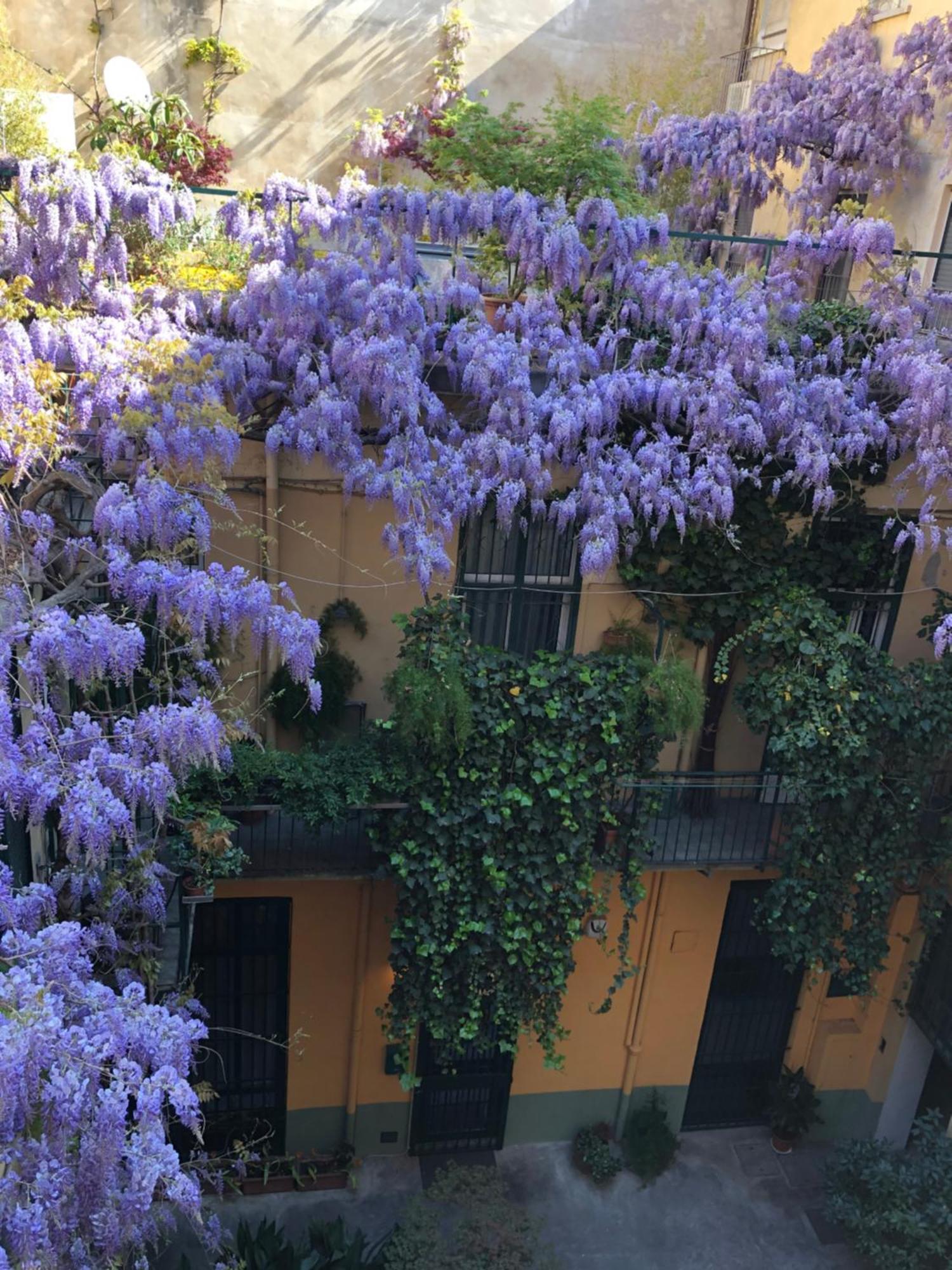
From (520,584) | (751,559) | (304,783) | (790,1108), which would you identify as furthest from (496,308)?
(790,1108)

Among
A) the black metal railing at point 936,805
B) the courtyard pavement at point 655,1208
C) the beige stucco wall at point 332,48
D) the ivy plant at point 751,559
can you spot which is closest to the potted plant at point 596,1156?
the courtyard pavement at point 655,1208

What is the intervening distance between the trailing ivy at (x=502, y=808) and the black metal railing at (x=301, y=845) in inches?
24.1

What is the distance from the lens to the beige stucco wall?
14102mm

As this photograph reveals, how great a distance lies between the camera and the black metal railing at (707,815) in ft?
29.5

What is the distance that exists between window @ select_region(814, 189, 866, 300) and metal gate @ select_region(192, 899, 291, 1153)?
32.3 ft

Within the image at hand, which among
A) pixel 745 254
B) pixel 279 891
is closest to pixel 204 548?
pixel 279 891

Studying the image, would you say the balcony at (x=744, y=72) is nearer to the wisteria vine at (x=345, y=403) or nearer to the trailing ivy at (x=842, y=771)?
the wisteria vine at (x=345, y=403)

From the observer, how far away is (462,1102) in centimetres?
1096

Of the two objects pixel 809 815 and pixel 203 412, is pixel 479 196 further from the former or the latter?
pixel 809 815

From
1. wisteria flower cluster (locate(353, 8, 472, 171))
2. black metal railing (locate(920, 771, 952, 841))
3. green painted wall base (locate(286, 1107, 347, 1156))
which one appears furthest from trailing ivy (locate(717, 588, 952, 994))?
wisteria flower cluster (locate(353, 8, 472, 171))

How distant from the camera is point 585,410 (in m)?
8.55

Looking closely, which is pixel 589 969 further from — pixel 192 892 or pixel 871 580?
pixel 871 580

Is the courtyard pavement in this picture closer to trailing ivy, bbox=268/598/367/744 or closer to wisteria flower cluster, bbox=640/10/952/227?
trailing ivy, bbox=268/598/367/744

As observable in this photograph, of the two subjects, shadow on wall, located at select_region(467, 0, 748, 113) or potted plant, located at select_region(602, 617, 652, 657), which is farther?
shadow on wall, located at select_region(467, 0, 748, 113)
